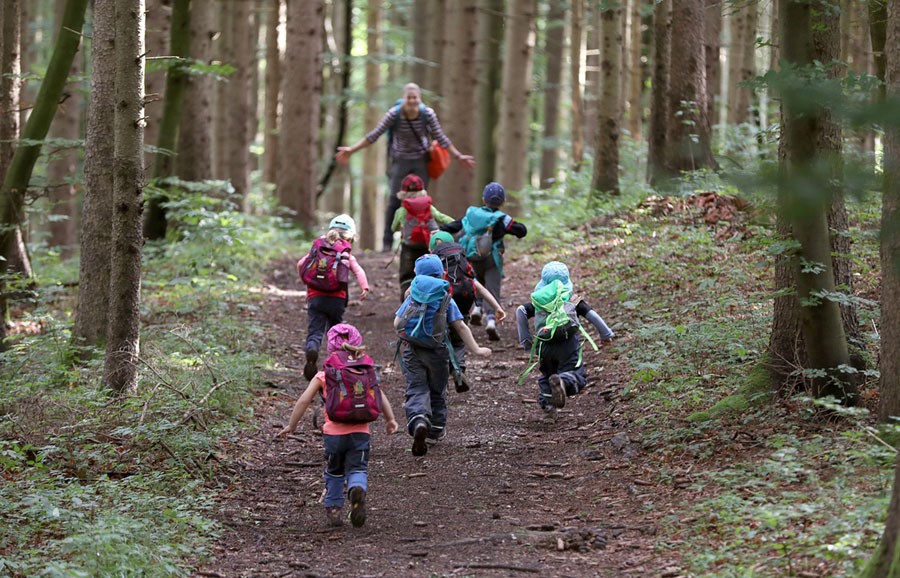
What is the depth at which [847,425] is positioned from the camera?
273 inches

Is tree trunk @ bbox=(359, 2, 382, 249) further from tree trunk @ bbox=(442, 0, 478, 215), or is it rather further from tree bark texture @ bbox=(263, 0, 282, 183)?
tree trunk @ bbox=(442, 0, 478, 215)

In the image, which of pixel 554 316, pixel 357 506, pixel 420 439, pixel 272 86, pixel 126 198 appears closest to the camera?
pixel 357 506

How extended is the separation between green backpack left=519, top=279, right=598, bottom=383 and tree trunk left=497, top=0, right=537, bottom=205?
11591 mm

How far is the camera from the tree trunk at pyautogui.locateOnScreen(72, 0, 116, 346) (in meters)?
9.81

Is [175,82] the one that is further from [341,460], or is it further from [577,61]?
[577,61]

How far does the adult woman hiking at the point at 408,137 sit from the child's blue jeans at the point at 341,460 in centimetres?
865

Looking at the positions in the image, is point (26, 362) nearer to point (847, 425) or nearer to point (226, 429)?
point (226, 429)

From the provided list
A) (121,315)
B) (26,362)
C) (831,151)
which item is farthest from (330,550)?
(26,362)

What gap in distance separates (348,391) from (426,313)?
166 centimetres

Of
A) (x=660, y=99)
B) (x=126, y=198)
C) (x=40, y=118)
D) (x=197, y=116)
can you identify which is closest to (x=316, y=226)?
(x=197, y=116)

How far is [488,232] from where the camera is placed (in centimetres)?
1124

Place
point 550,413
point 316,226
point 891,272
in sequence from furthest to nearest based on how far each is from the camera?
point 316,226, point 550,413, point 891,272

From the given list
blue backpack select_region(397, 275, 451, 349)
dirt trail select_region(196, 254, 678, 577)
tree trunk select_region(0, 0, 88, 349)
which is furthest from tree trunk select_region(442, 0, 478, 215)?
blue backpack select_region(397, 275, 451, 349)

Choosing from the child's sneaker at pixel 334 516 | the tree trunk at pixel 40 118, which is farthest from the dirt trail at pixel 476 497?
the tree trunk at pixel 40 118
